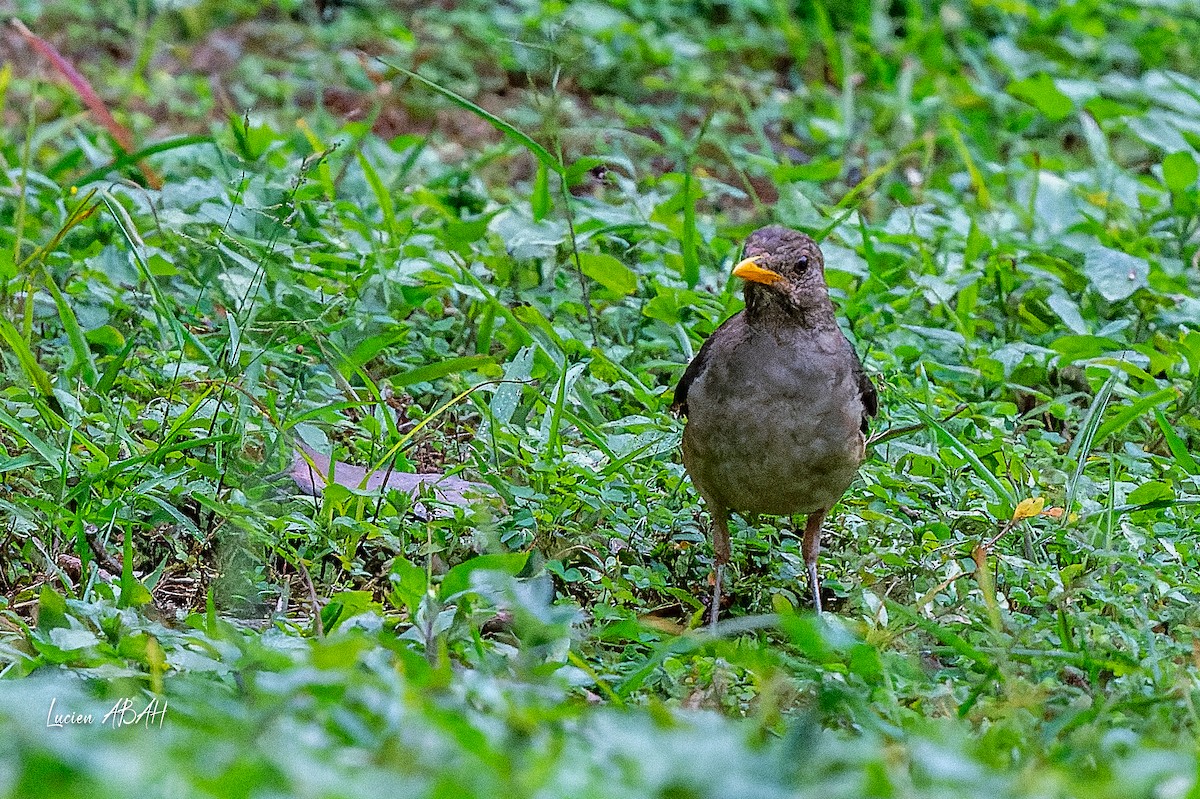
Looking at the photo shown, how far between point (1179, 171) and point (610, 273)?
8.93ft

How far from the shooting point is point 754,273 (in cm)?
453

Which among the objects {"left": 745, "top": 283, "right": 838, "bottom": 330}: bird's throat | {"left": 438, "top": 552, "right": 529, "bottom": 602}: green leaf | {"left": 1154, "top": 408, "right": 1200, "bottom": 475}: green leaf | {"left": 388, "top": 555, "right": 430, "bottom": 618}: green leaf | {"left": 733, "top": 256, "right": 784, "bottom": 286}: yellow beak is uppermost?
{"left": 733, "top": 256, "right": 784, "bottom": 286}: yellow beak

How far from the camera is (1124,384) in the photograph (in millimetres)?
5555

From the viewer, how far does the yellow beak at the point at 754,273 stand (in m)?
4.52

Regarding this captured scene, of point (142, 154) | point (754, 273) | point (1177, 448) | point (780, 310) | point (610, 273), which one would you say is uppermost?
point (754, 273)

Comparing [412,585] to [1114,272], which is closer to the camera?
[412,585]

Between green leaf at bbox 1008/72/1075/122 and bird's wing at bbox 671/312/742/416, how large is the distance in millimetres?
3819

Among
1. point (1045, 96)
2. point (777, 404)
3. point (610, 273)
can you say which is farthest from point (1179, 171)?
point (777, 404)

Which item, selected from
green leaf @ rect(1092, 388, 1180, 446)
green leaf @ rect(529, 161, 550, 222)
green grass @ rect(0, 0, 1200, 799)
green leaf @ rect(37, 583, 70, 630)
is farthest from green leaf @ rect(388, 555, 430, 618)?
green leaf @ rect(529, 161, 550, 222)

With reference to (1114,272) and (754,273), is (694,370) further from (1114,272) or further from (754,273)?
(1114,272)

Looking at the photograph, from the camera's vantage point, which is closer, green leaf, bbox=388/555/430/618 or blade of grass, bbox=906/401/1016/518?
green leaf, bbox=388/555/430/618

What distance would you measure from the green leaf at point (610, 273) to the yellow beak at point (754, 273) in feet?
3.69

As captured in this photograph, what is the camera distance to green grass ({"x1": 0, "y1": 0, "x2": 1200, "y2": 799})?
2.68 m

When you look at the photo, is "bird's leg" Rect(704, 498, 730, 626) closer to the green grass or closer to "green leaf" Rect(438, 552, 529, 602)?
the green grass
